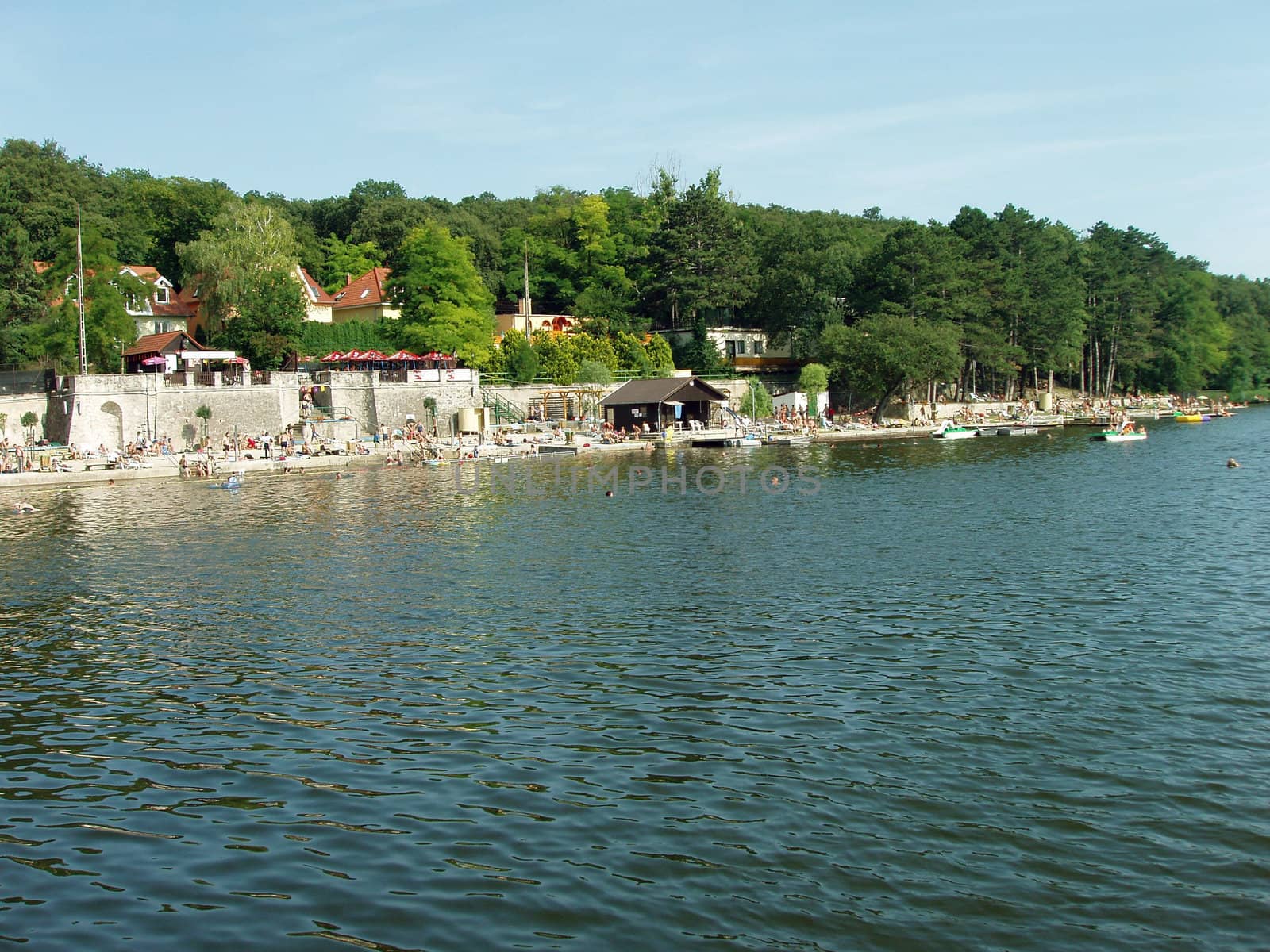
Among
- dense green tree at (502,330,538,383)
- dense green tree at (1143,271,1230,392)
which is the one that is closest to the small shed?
dense green tree at (502,330,538,383)

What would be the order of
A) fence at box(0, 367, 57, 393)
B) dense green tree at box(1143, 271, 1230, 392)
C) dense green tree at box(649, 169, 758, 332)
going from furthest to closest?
dense green tree at box(1143, 271, 1230, 392) → dense green tree at box(649, 169, 758, 332) → fence at box(0, 367, 57, 393)

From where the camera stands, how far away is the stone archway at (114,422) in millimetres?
51531

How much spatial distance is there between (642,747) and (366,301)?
226 ft

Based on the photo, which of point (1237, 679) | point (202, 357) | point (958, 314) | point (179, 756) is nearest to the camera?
point (179, 756)

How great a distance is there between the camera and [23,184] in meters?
62.8

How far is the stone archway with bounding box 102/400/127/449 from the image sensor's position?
5153 centimetres

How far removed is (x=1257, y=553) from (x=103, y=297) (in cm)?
5505

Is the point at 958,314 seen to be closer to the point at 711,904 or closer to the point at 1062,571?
the point at 1062,571

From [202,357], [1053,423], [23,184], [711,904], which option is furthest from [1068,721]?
[1053,423]

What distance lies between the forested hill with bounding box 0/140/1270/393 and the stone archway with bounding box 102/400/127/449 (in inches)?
273

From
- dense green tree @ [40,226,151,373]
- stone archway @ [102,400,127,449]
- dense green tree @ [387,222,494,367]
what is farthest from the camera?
dense green tree @ [387,222,494,367]

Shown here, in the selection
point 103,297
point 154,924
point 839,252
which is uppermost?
point 839,252

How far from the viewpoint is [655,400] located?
6350cm

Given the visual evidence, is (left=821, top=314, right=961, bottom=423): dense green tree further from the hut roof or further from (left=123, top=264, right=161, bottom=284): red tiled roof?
(left=123, top=264, right=161, bottom=284): red tiled roof
